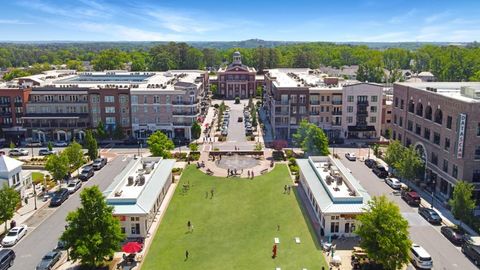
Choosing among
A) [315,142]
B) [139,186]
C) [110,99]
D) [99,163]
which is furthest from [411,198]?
[110,99]

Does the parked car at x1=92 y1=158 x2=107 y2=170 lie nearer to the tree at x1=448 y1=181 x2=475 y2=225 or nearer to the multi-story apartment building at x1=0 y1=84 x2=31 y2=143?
the multi-story apartment building at x1=0 y1=84 x2=31 y2=143

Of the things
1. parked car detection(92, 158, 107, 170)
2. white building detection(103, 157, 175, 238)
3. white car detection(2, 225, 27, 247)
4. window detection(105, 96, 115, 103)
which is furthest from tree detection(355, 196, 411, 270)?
window detection(105, 96, 115, 103)

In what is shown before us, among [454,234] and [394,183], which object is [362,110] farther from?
[454,234]

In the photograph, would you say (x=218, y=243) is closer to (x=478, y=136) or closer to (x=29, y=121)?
(x=478, y=136)

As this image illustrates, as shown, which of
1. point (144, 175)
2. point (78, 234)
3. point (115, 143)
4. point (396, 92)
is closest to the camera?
point (78, 234)

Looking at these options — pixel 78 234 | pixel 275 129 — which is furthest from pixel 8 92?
pixel 78 234

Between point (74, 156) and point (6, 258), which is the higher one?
point (74, 156)
